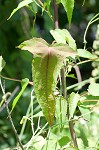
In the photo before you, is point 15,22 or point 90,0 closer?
point 15,22

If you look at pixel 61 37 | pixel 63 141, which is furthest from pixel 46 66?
pixel 63 141

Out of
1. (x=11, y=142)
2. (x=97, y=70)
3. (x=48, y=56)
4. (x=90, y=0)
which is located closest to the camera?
(x=48, y=56)

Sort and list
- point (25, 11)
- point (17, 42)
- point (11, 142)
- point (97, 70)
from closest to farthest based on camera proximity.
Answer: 1. point (97, 70)
2. point (11, 142)
3. point (25, 11)
4. point (17, 42)

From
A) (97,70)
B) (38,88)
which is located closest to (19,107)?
(97,70)

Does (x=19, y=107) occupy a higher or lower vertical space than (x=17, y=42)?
lower

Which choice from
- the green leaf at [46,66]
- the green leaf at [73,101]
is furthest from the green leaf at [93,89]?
the green leaf at [46,66]

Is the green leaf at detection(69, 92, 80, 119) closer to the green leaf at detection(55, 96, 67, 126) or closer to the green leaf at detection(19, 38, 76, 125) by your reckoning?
the green leaf at detection(55, 96, 67, 126)

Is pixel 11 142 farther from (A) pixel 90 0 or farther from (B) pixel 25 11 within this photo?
(A) pixel 90 0

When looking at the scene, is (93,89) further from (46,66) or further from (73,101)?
(46,66)
